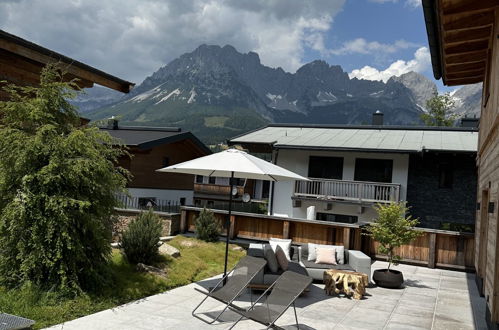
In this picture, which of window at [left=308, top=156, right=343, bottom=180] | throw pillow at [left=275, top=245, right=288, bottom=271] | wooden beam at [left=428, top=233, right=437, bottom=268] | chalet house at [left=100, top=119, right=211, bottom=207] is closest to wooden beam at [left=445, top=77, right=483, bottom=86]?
wooden beam at [left=428, top=233, right=437, bottom=268]

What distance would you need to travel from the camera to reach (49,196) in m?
6.52

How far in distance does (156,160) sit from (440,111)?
26.7 metres

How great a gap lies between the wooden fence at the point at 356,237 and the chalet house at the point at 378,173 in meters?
3.73

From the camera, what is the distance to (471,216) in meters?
18.6

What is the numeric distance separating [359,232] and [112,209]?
8198 millimetres

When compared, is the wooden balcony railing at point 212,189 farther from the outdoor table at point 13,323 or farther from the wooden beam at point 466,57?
the outdoor table at point 13,323

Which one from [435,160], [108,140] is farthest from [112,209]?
[435,160]

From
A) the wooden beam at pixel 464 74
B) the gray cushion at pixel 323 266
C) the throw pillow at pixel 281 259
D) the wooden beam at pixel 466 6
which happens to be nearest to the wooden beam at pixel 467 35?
the wooden beam at pixel 466 6

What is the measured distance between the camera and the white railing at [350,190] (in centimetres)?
1894

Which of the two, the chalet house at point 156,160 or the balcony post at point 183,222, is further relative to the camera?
the chalet house at point 156,160

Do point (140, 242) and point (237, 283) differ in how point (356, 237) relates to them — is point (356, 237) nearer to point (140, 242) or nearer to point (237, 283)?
point (140, 242)

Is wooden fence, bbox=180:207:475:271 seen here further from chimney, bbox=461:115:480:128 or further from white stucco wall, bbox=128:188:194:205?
chimney, bbox=461:115:480:128

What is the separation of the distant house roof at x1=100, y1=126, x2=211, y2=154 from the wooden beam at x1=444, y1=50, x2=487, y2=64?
1490 centimetres

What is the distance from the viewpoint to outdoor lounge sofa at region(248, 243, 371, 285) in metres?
8.16
